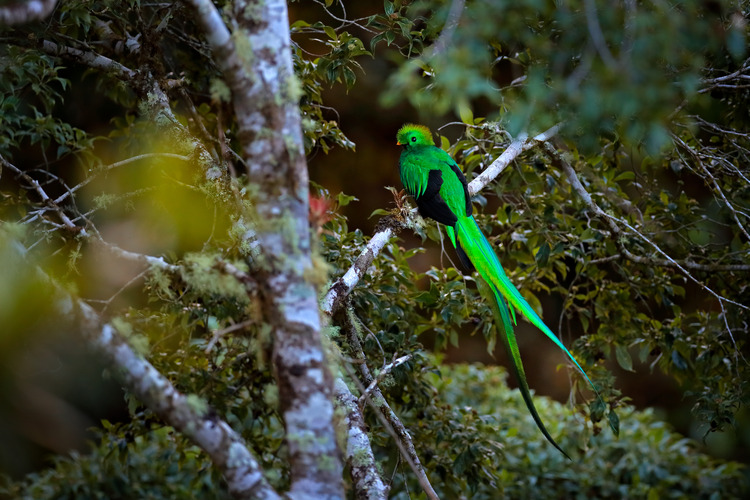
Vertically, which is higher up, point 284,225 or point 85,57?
point 85,57

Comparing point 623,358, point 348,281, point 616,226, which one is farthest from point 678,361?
point 348,281

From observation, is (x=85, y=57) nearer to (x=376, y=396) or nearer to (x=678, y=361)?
(x=376, y=396)

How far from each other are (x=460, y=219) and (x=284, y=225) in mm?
1341

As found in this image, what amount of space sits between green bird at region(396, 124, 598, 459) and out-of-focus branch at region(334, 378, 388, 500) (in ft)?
1.64

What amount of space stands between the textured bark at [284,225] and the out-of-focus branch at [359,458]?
513mm

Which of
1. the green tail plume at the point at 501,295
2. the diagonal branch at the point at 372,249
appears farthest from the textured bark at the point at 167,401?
the green tail plume at the point at 501,295

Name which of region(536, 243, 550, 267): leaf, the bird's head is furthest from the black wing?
region(536, 243, 550, 267): leaf

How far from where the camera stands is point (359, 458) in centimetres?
192

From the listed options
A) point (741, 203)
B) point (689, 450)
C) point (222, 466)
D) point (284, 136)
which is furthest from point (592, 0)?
point (689, 450)

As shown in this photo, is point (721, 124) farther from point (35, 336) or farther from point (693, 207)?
point (35, 336)

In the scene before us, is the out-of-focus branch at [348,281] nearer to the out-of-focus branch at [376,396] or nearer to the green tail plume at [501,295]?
the out-of-focus branch at [376,396]

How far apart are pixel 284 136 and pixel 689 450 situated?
4890 millimetres

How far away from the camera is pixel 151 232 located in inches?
97.4

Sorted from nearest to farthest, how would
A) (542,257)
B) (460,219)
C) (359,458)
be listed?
(359,458) < (460,219) < (542,257)
